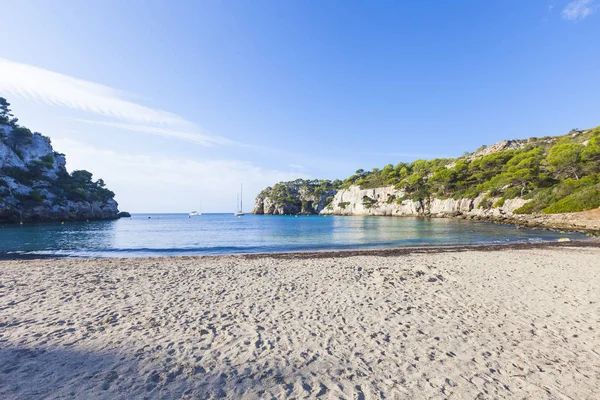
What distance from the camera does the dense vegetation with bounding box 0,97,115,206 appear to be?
202 feet

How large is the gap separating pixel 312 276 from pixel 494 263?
10.2 m

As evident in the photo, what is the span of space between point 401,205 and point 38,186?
101115 millimetres

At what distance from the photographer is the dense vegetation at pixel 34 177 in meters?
61.4

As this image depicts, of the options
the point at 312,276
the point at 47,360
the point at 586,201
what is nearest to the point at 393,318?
the point at 312,276

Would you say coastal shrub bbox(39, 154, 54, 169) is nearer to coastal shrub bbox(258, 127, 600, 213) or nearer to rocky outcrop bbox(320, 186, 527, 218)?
rocky outcrop bbox(320, 186, 527, 218)

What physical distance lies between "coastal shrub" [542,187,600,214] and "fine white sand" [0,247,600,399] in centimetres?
4267

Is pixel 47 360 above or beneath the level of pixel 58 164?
beneath

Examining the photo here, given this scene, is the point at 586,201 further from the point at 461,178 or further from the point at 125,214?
the point at 125,214

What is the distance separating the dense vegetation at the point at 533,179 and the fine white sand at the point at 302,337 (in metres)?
→ 48.4

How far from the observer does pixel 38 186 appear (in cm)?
6575

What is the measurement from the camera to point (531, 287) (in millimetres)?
9953

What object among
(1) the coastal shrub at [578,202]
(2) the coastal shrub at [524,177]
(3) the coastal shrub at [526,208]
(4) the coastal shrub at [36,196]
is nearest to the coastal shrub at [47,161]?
(4) the coastal shrub at [36,196]

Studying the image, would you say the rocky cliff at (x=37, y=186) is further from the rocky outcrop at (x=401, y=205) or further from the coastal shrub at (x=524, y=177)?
the coastal shrub at (x=524, y=177)

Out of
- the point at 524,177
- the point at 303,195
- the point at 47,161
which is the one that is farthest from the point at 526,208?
the point at 47,161
